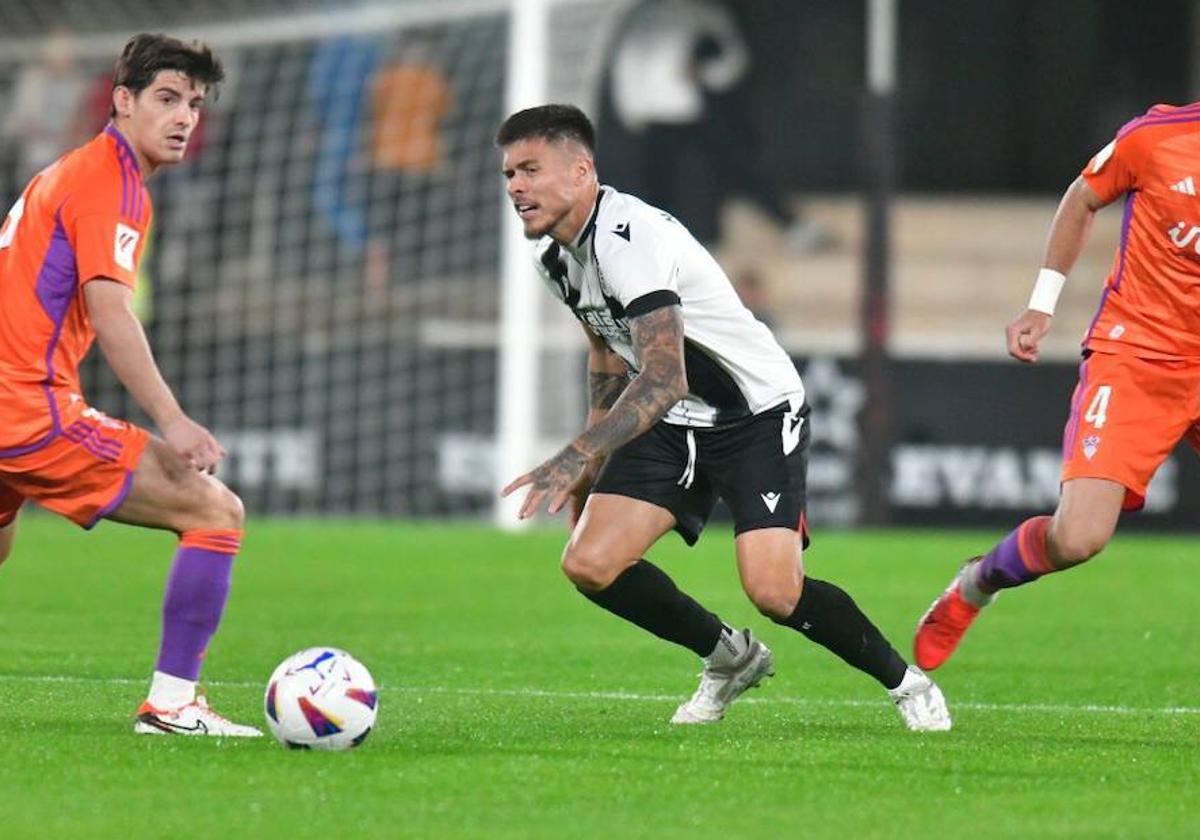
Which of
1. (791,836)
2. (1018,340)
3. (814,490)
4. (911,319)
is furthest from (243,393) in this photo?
(791,836)

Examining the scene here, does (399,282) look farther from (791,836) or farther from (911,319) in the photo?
(791,836)

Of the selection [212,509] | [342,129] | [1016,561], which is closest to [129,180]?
[212,509]

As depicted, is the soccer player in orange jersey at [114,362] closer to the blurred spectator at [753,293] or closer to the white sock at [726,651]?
the white sock at [726,651]

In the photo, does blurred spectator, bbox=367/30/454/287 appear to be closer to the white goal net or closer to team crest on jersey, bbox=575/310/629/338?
the white goal net

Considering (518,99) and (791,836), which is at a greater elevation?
(518,99)

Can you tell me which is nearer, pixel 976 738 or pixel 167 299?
pixel 976 738

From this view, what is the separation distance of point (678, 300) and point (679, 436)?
2.36 ft

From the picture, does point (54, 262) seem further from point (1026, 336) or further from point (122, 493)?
point (1026, 336)

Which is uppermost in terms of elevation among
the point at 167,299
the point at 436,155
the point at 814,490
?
the point at 436,155

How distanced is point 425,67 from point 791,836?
47.0 feet

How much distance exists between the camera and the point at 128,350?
634cm

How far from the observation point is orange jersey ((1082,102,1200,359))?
730 centimetres

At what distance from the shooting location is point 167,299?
18.8 m

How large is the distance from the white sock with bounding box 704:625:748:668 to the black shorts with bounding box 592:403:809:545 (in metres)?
0.33
